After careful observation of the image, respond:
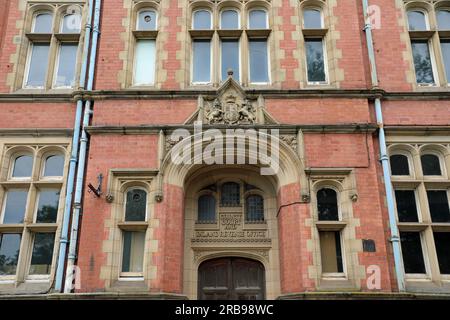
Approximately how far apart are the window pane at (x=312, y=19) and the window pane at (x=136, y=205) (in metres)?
5.69

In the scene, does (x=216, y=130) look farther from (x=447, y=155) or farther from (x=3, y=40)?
(x=3, y=40)

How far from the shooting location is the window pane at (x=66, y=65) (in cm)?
1123

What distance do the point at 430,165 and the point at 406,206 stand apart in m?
1.11

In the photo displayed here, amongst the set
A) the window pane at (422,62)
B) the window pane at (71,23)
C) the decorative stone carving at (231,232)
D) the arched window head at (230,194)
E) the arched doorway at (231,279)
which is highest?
the window pane at (71,23)

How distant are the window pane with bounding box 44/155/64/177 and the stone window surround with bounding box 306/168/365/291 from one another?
5.37 m

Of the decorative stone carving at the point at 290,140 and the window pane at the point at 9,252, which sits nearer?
the window pane at the point at 9,252

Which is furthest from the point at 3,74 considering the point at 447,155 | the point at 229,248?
the point at 447,155

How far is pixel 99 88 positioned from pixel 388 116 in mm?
6518

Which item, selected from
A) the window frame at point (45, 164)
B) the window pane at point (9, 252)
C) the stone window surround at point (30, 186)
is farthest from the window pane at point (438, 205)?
the window pane at point (9, 252)

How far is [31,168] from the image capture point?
10422 mm

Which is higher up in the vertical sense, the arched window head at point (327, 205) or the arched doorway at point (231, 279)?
the arched window head at point (327, 205)

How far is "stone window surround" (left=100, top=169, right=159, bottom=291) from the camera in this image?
913 centimetres

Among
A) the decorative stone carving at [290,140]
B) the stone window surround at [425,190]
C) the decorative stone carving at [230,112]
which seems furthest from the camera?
the decorative stone carving at [230,112]

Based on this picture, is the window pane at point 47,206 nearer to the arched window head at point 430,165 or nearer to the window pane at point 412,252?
the window pane at point 412,252
